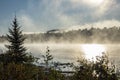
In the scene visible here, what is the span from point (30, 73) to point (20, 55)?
2199 cm

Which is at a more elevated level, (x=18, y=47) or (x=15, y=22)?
(x=15, y=22)

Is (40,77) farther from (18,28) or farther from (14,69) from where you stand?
(18,28)

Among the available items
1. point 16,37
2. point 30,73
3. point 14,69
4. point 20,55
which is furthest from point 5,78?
point 16,37

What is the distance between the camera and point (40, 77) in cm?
6131

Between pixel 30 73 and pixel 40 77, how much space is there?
193 inches

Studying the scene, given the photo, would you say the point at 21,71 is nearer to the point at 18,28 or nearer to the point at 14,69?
the point at 14,69

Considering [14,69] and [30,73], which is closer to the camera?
[14,69]

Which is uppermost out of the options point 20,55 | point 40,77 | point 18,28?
point 18,28

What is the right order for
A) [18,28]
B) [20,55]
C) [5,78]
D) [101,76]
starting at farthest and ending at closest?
[18,28] < [20,55] < [5,78] < [101,76]

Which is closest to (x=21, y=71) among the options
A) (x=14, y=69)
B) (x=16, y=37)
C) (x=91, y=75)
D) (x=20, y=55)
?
(x=14, y=69)

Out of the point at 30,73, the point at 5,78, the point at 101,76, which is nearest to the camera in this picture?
the point at 101,76

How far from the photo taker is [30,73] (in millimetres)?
56812

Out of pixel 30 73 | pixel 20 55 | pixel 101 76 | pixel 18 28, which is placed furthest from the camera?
pixel 18 28

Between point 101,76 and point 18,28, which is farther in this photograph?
point 18,28
